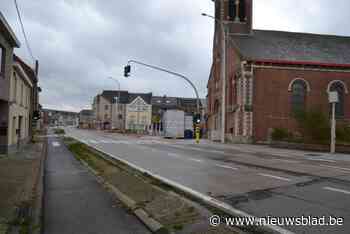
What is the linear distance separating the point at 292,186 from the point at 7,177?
790 cm

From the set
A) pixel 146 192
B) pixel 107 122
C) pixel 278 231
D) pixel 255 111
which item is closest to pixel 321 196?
pixel 278 231

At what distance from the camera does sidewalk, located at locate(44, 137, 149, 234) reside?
5.26m

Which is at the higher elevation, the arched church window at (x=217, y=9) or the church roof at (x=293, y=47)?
the arched church window at (x=217, y=9)

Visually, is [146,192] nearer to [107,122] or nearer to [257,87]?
[257,87]

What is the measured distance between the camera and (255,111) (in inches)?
1415

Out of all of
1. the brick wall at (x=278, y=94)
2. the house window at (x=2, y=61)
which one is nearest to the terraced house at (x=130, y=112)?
the brick wall at (x=278, y=94)

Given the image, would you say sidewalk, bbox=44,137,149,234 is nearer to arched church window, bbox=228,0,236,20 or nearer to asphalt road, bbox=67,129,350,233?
asphalt road, bbox=67,129,350,233

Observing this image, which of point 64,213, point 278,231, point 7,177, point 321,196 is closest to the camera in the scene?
point 278,231

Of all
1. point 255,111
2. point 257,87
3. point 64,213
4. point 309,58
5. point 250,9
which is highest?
point 250,9

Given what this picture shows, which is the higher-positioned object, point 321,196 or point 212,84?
point 212,84

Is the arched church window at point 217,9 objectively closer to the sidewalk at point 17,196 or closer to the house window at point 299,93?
the house window at point 299,93

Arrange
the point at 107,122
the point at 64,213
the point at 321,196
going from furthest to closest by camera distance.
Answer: the point at 107,122, the point at 321,196, the point at 64,213

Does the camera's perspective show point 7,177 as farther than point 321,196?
Yes

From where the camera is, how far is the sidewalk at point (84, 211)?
207 inches
